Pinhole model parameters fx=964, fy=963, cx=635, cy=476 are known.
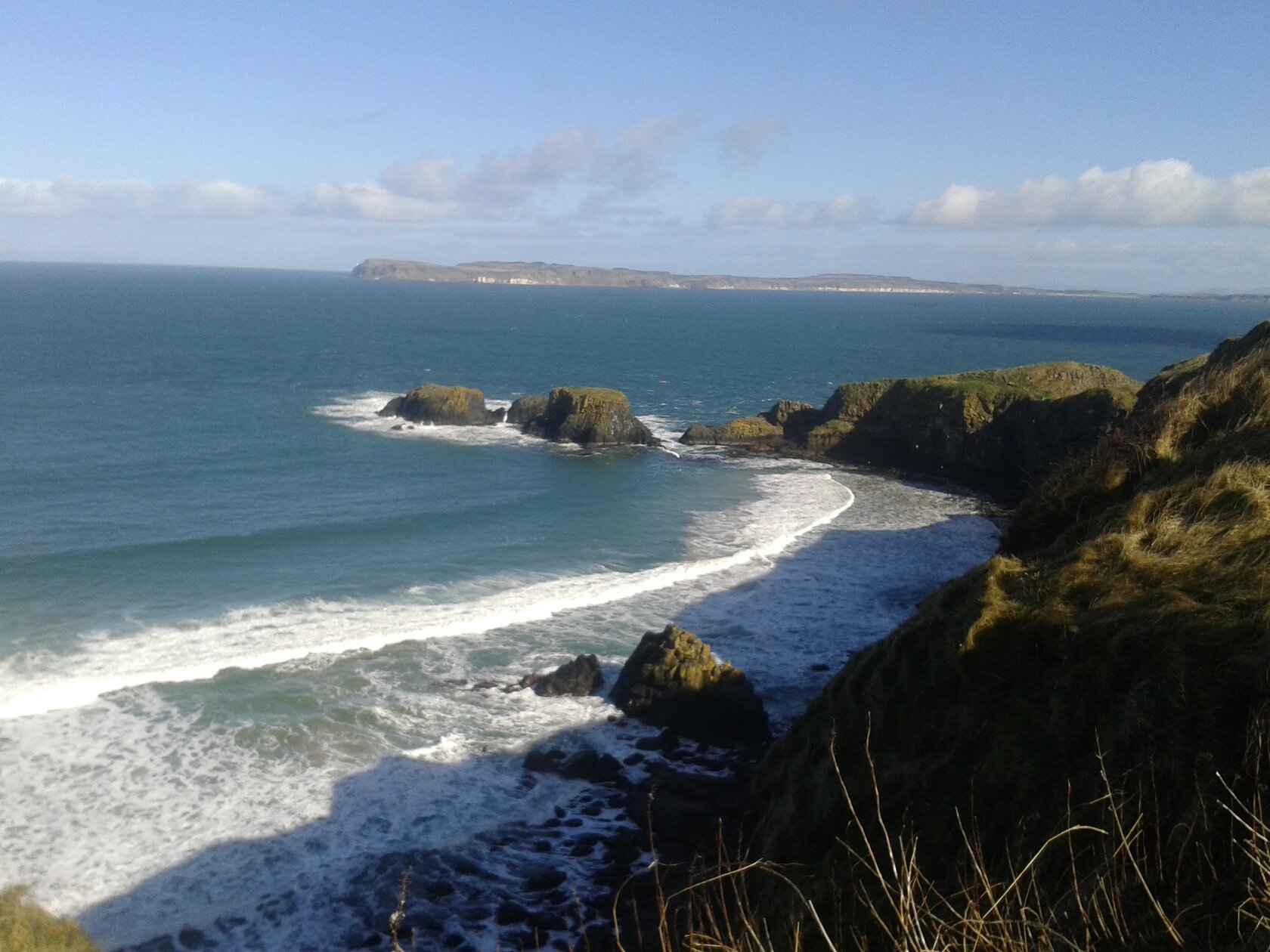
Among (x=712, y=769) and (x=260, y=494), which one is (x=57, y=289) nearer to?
(x=260, y=494)

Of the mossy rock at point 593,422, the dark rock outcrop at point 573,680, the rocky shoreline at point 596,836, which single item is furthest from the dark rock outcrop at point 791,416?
the rocky shoreline at point 596,836

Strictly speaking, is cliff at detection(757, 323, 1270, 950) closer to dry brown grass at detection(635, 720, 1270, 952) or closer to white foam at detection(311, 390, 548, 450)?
dry brown grass at detection(635, 720, 1270, 952)

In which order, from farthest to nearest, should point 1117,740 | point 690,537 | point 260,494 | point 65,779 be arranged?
point 260,494 → point 690,537 → point 65,779 → point 1117,740

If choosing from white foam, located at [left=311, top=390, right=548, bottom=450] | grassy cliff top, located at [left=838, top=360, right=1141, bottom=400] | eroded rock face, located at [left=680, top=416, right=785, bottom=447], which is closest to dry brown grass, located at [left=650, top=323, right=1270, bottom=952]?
grassy cliff top, located at [left=838, top=360, right=1141, bottom=400]

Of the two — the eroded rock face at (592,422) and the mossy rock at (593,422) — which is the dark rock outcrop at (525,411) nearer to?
the eroded rock face at (592,422)

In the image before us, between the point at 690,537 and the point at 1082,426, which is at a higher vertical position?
the point at 1082,426

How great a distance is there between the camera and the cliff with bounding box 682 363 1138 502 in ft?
136

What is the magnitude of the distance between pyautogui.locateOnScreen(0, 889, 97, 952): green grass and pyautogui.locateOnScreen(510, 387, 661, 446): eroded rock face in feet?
127

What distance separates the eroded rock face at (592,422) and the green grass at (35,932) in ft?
127

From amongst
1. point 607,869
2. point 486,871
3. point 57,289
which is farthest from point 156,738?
point 57,289

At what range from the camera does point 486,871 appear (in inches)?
572

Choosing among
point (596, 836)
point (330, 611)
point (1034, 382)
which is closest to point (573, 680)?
point (596, 836)

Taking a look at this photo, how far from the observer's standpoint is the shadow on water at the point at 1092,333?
427 feet

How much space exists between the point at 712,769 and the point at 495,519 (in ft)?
62.1
